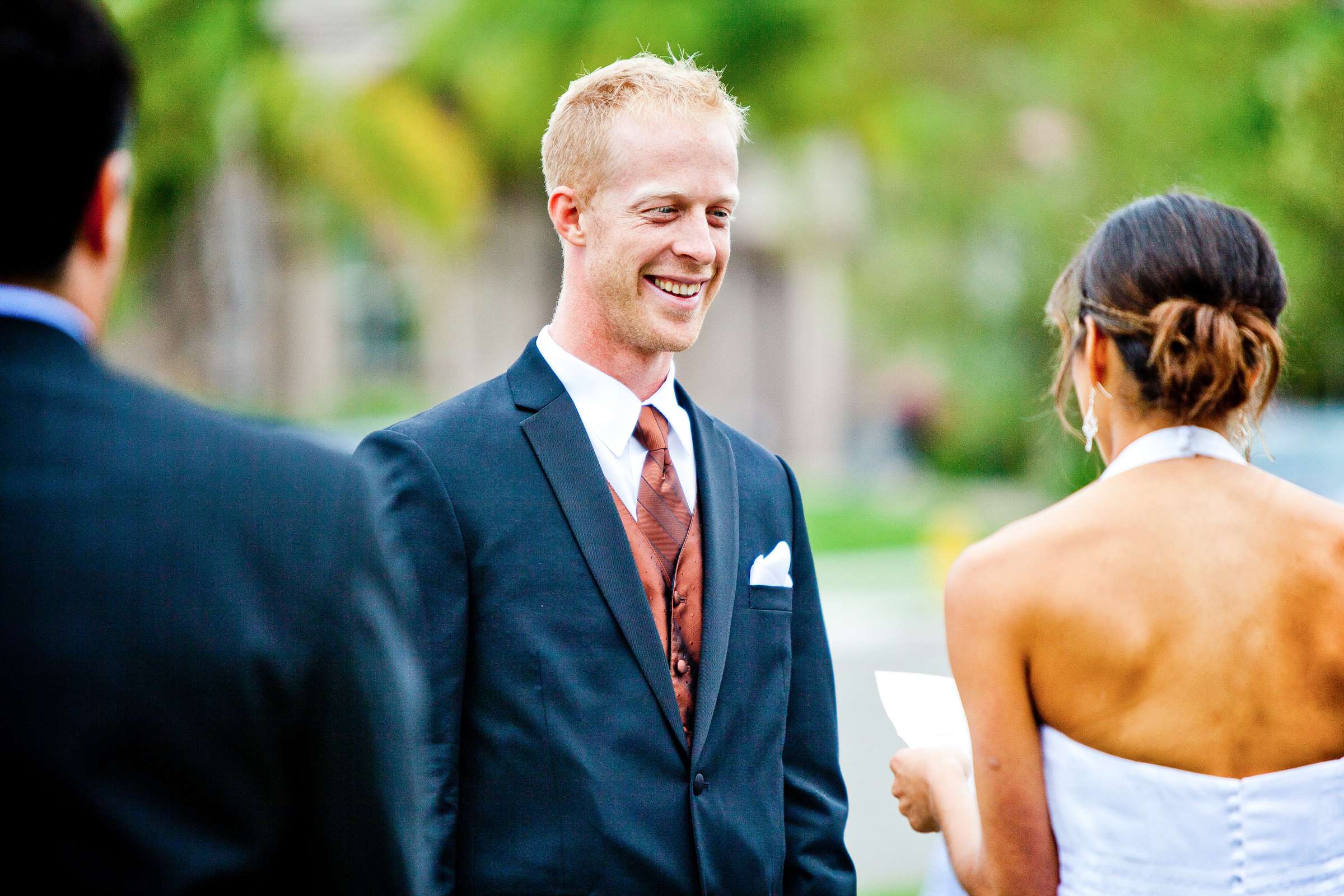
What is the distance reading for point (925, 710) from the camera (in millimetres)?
2523

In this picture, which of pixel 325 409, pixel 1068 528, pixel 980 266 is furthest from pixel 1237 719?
pixel 980 266

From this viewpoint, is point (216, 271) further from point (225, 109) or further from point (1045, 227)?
point (1045, 227)

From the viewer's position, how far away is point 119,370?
4.37 feet

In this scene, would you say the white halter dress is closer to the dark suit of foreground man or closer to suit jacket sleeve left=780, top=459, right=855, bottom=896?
suit jacket sleeve left=780, top=459, right=855, bottom=896

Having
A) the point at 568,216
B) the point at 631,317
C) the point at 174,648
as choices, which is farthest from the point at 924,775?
the point at 174,648

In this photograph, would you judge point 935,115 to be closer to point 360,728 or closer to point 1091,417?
point 1091,417

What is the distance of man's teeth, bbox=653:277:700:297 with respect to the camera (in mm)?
2572

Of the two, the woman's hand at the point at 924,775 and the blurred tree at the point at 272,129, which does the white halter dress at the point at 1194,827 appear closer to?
the woman's hand at the point at 924,775

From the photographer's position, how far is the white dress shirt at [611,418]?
2518 mm

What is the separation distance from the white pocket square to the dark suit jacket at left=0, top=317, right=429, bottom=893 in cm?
128

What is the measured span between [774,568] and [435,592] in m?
0.68

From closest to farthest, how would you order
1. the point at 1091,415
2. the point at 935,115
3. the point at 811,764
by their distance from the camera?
the point at 1091,415
the point at 811,764
the point at 935,115

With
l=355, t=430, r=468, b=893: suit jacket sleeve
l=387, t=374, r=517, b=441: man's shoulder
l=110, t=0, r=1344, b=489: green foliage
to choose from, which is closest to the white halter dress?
l=355, t=430, r=468, b=893: suit jacket sleeve

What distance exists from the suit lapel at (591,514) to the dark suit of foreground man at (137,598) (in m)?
0.98
